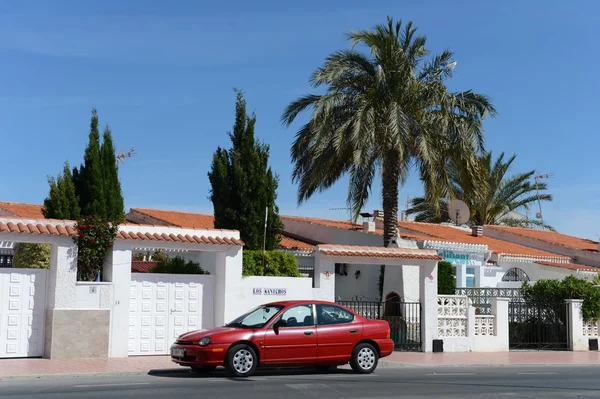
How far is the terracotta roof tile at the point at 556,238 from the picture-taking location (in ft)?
140

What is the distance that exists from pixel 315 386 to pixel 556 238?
3499 cm

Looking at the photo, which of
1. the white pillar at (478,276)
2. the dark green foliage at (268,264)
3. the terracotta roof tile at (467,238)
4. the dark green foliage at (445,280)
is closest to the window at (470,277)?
the white pillar at (478,276)

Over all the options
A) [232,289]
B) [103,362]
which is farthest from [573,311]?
[103,362]

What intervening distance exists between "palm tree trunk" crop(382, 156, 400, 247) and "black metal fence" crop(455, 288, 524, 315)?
3.68 meters

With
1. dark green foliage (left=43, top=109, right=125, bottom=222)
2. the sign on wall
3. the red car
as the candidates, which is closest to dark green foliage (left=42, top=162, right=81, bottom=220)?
dark green foliage (left=43, top=109, right=125, bottom=222)

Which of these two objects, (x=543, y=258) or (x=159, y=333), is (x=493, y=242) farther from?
(x=159, y=333)

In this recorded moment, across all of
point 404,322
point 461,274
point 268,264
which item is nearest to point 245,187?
point 268,264

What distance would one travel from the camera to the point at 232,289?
20188mm

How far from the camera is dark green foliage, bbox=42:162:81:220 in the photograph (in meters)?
24.3

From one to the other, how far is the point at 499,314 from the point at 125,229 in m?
12.2

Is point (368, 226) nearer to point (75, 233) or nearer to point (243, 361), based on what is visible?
point (75, 233)

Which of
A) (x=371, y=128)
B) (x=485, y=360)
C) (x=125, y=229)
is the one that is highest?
(x=371, y=128)

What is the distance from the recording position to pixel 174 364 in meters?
17.4

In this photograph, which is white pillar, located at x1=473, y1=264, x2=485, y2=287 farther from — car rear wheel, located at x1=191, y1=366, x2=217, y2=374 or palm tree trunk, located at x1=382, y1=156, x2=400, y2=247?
car rear wheel, located at x1=191, y1=366, x2=217, y2=374
